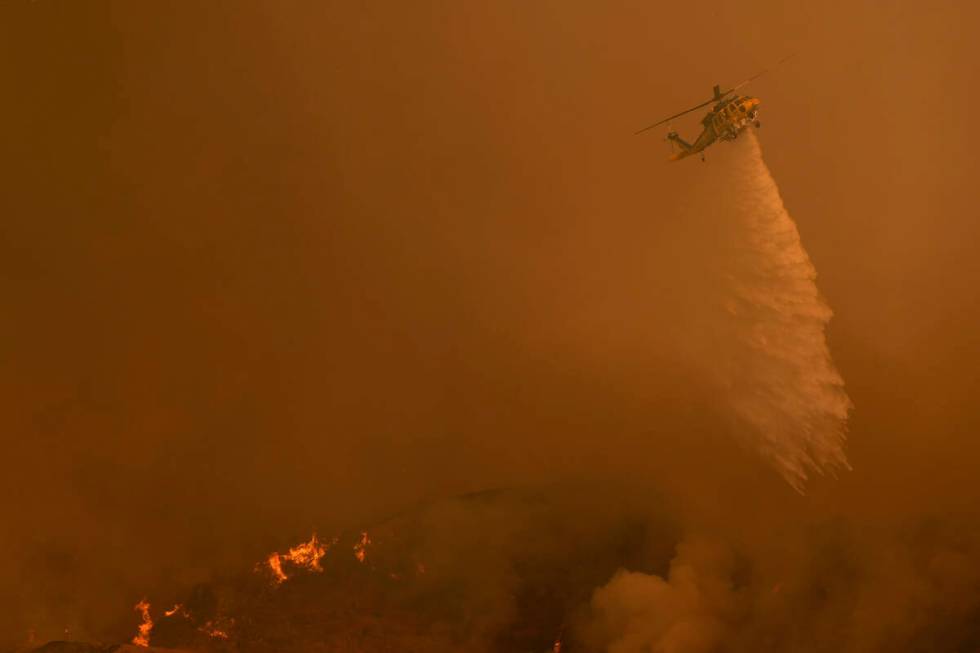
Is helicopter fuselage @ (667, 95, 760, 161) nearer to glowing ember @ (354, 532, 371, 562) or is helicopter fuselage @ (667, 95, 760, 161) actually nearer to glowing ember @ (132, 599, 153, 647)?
glowing ember @ (354, 532, 371, 562)

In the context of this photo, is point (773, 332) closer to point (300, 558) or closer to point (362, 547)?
point (362, 547)

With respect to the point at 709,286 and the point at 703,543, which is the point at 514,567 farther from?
the point at 709,286

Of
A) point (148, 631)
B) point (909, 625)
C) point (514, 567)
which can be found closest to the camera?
point (909, 625)

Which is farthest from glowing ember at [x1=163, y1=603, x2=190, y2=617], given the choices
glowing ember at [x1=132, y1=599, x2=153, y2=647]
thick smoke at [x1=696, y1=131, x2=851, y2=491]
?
thick smoke at [x1=696, y1=131, x2=851, y2=491]

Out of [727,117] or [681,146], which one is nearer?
[727,117]

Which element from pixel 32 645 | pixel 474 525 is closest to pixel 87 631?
pixel 32 645

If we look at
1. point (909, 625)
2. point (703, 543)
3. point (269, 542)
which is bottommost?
point (909, 625)

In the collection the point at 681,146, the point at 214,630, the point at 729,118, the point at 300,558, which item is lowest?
the point at 214,630

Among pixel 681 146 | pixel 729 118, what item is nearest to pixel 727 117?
pixel 729 118
